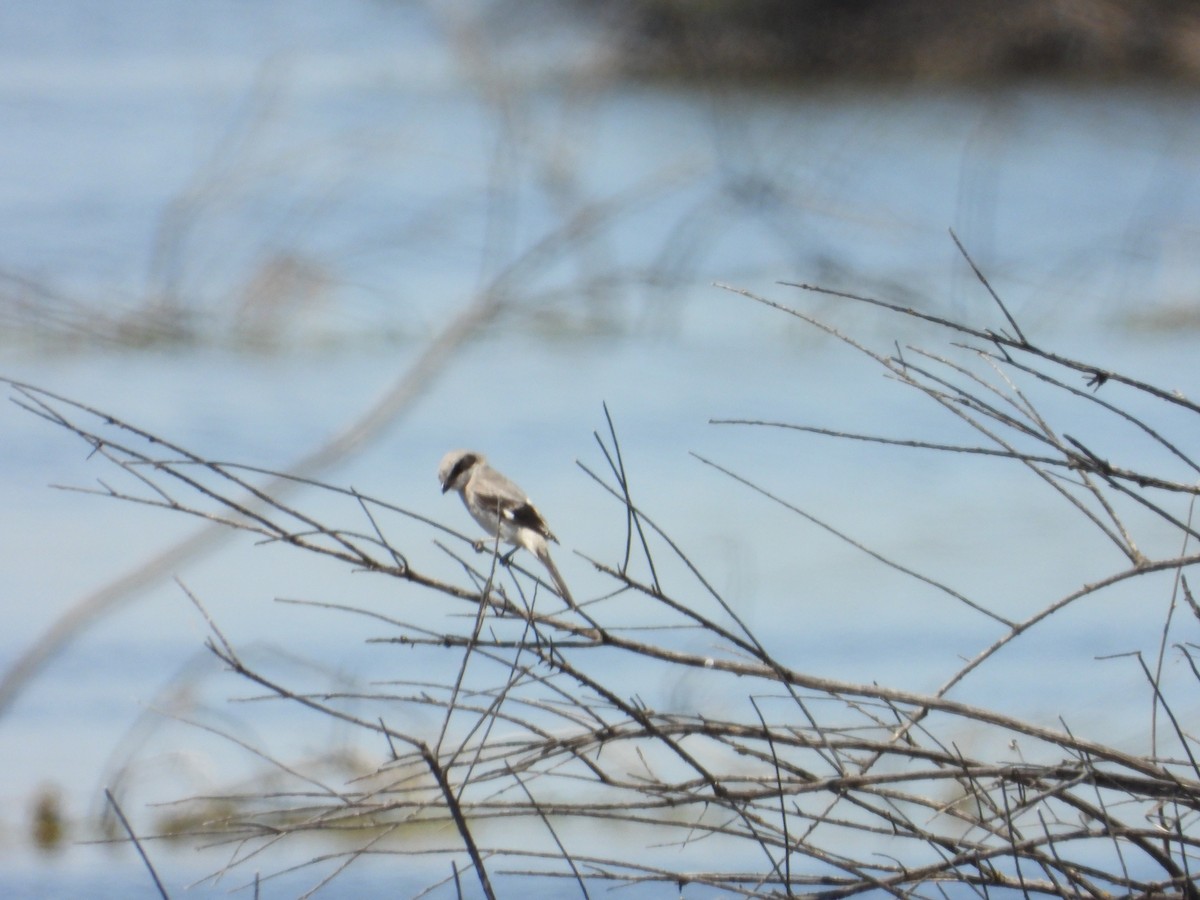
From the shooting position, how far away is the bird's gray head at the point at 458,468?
3.35 m

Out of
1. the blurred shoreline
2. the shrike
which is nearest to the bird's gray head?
the shrike

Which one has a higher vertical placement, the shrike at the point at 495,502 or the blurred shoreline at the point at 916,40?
the blurred shoreline at the point at 916,40

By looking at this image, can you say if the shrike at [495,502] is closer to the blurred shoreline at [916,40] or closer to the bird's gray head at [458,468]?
the bird's gray head at [458,468]

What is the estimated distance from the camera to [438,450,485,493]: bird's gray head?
3.35 m

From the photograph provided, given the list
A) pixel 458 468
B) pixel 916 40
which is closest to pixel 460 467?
pixel 458 468

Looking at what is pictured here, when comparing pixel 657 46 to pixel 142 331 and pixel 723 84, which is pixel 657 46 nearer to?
pixel 723 84

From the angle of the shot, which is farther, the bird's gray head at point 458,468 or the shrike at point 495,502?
the bird's gray head at point 458,468

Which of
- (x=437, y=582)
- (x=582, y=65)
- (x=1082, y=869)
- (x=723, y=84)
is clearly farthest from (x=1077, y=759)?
(x=582, y=65)

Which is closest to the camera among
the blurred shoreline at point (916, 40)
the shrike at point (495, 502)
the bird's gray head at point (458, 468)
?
the shrike at point (495, 502)

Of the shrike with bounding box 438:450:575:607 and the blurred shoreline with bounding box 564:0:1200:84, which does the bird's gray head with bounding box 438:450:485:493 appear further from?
the blurred shoreline with bounding box 564:0:1200:84

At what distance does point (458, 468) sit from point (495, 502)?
0.38 meters

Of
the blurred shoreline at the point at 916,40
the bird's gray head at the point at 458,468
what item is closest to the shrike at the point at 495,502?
the bird's gray head at the point at 458,468

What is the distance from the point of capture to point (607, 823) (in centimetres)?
342

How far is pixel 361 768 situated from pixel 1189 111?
557 centimetres
